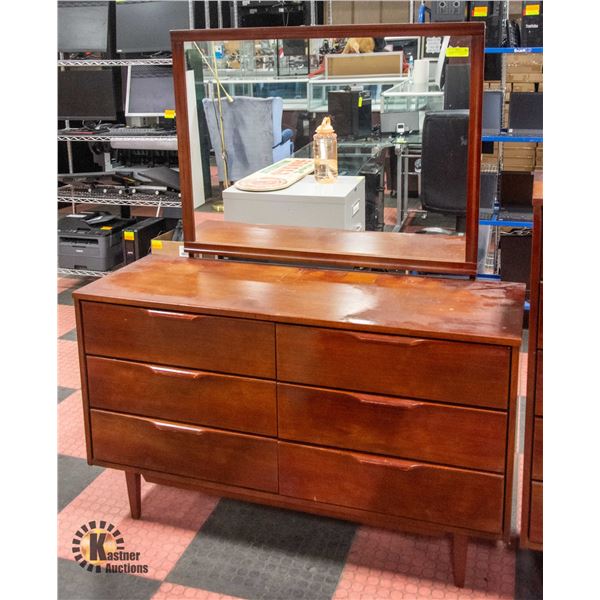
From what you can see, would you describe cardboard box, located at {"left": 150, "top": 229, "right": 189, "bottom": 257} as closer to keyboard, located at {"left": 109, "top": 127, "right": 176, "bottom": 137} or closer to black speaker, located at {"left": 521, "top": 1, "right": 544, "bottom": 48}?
keyboard, located at {"left": 109, "top": 127, "right": 176, "bottom": 137}

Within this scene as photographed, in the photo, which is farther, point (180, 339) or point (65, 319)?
point (65, 319)

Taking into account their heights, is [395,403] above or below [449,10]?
below

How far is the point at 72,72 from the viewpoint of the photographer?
4.53 m

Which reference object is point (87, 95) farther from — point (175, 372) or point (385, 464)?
point (385, 464)

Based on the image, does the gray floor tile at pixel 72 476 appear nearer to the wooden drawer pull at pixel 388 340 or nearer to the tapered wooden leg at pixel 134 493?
the tapered wooden leg at pixel 134 493

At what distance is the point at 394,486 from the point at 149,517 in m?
0.90

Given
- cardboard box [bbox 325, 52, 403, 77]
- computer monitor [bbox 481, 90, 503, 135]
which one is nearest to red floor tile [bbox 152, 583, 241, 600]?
cardboard box [bbox 325, 52, 403, 77]

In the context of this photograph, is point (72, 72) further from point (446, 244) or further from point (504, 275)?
point (446, 244)

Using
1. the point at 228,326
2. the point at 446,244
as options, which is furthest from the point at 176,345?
the point at 446,244

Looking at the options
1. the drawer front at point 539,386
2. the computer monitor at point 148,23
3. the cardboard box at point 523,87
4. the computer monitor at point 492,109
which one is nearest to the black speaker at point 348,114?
the drawer front at point 539,386

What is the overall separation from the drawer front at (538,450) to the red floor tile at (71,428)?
5.54 ft

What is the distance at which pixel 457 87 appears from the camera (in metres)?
2.27

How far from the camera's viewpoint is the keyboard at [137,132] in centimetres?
437

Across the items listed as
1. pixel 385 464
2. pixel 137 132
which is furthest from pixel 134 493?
pixel 137 132
